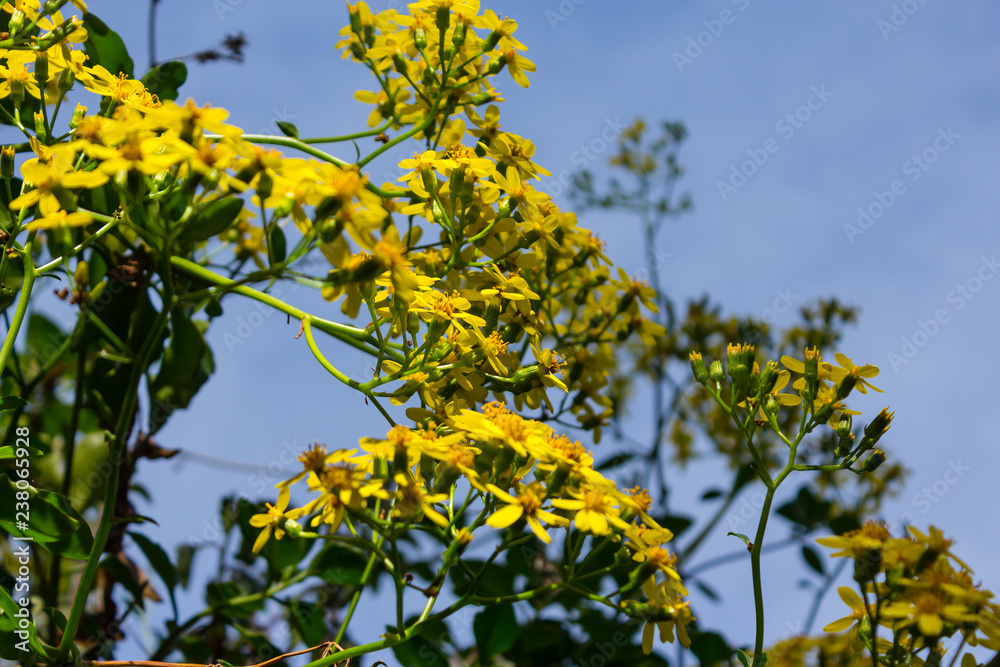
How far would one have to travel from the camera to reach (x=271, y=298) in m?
1.69

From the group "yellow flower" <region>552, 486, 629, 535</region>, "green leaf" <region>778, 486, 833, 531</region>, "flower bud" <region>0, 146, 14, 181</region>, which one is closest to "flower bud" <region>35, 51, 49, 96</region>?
"flower bud" <region>0, 146, 14, 181</region>

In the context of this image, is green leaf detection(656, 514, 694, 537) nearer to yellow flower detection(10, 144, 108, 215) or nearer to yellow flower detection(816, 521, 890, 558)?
yellow flower detection(816, 521, 890, 558)

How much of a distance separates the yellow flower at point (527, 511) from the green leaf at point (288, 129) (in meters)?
1.04

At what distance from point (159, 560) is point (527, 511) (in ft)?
4.42

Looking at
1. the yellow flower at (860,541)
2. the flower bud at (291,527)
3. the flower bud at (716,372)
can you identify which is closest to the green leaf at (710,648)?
the flower bud at (716,372)

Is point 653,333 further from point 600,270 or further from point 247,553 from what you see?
point 247,553

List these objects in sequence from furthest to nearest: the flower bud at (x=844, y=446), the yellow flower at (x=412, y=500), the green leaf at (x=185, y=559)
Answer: the green leaf at (x=185, y=559) → the flower bud at (x=844, y=446) → the yellow flower at (x=412, y=500)

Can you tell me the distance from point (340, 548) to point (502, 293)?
90 cm

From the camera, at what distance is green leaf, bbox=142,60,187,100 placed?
6.86 ft

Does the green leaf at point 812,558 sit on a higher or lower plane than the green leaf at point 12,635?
higher

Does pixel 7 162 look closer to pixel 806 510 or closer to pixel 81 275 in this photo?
pixel 81 275

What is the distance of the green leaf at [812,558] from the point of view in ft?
11.5

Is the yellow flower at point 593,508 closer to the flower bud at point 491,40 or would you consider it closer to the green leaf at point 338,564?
the green leaf at point 338,564

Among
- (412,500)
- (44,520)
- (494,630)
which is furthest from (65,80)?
(494,630)
